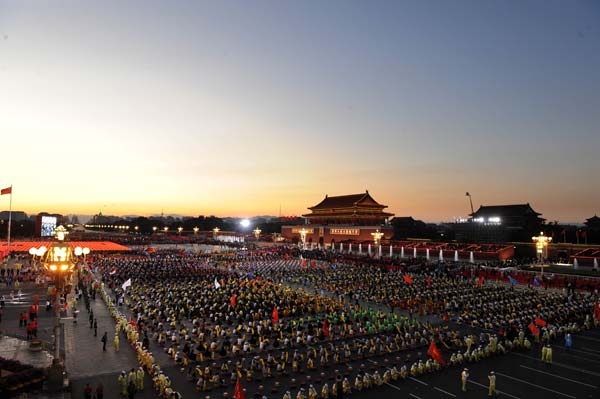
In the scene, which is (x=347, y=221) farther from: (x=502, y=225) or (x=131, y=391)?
(x=131, y=391)

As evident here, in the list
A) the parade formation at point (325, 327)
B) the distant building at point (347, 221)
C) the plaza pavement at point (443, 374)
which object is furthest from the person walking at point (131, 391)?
the distant building at point (347, 221)

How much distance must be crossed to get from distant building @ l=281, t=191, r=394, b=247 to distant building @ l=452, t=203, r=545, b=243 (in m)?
14.5

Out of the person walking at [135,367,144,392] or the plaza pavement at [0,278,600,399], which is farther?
the plaza pavement at [0,278,600,399]

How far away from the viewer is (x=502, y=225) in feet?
228

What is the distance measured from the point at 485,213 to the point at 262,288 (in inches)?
2181

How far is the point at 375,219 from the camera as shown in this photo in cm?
8031

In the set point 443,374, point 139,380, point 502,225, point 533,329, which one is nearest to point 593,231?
point 502,225

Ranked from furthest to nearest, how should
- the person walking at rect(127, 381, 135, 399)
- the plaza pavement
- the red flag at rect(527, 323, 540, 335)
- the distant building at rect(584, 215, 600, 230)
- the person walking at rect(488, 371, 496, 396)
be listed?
the distant building at rect(584, 215, 600, 230) < the red flag at rect(527, 323, 540, 335) < the plaza pavement < the person walking at rect(488, 371, 496, 396) < the person walking at rect(127, 381, 135, 399)

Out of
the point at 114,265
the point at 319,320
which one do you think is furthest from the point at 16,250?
the point at 319,320

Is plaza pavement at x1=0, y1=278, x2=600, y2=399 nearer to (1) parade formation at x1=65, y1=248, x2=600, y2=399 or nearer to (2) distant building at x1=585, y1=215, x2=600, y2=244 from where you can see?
(1) parade formation at x1=65, y1=248, x2=600, y2=399

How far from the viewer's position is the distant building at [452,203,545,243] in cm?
6562

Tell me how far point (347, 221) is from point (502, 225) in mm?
28088

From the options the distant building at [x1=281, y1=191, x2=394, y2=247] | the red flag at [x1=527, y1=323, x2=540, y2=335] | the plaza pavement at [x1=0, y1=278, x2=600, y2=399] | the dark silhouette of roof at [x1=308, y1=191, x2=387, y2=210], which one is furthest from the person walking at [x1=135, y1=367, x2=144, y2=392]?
the dark silhouette of roof at [x1=308, y1=191, x2=387, y2=210]

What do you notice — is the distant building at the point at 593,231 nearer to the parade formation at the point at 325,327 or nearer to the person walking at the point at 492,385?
the parade formation at the point at 325,327
